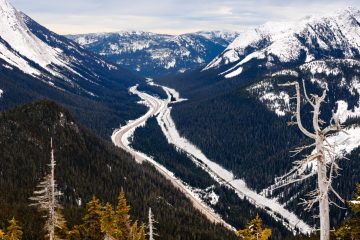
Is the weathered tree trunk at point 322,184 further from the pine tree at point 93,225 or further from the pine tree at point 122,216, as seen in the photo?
the pine tree at point 93,225

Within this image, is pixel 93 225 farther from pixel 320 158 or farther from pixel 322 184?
pixel 320 158

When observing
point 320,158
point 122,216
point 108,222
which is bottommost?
point 108,222

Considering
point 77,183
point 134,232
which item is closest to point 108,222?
point 134,232

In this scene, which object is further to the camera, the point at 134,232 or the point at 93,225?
the point at 93,225

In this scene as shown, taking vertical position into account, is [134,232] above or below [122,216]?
below

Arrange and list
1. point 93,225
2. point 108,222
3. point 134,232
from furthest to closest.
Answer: point 93,225
point 108,222
point 134,232

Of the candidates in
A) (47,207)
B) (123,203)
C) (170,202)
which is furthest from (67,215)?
(47,207)

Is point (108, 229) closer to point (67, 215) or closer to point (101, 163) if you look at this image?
point (67, 215)

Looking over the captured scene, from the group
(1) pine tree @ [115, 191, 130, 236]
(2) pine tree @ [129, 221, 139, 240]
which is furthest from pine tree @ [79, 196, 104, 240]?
(2) pine tree @ [129, 221, 139, 240]

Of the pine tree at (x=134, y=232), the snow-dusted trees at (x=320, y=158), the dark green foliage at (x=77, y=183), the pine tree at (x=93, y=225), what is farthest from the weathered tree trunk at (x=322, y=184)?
the dark green foliage at (x=77, y=183)
